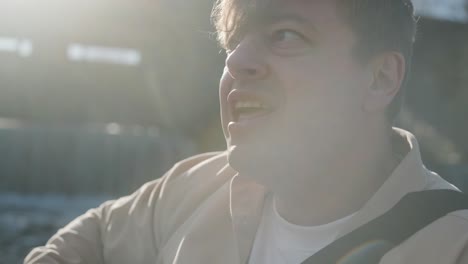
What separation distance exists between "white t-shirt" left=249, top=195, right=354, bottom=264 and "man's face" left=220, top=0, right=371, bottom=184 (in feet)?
0.55

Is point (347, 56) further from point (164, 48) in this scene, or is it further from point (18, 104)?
point (18, 104)

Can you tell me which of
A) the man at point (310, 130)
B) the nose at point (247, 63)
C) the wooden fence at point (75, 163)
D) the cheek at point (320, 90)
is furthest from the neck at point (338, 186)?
the wooden fence at point (75, 163)

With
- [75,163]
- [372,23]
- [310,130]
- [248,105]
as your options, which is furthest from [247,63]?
[75,163]

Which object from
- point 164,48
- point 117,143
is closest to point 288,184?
point 117,143

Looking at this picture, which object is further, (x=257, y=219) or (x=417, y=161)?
(x=257, y=219)

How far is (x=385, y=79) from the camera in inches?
61.2

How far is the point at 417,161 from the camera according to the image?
60.1 inches

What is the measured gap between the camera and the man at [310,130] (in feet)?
4.73

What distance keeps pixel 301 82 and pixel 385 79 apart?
259 millimetres

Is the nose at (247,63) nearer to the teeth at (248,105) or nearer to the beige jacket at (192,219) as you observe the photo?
the teeth at (248,105)

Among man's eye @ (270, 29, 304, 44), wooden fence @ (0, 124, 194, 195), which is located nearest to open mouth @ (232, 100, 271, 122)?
man's eye @ (270, 29, 304, 44)

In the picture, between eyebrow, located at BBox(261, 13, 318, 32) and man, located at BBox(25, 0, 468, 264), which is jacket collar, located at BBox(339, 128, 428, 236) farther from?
eyebrow, located at BBox(261, 13, 318, 32)

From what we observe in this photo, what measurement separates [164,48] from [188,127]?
1.52 m

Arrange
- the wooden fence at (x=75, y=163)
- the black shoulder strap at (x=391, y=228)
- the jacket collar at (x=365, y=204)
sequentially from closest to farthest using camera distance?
1. the black shoulder strap at (x=391, y=228)
2. the jacket collar at (x=365, y=204)
3. the wooden fence at (x=75, y=163)
